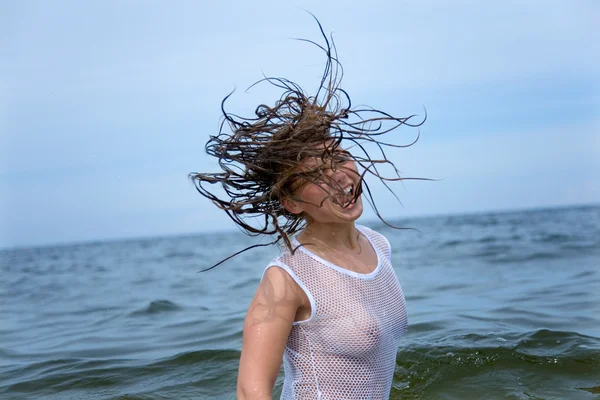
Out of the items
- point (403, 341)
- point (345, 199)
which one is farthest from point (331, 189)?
point (403, 341)

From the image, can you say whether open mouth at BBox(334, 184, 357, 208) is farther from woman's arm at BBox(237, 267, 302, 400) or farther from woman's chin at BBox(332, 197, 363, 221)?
woman's arm at BBox(237, 267, 302, 400)

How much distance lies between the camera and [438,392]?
16.6 feet

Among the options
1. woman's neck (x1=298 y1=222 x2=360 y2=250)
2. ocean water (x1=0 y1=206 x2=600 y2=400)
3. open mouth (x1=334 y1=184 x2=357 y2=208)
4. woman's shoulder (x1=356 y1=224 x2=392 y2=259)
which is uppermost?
open mouth (x1=334 y1=184 x2=357 y2=208)

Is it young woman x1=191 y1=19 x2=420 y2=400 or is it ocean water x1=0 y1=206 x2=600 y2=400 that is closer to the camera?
young woman x1=191 y1=19 x2=420 y2=400

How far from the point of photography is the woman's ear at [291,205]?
9.00 feet

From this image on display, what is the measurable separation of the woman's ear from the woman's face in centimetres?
2

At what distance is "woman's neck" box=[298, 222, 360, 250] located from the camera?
2811mm

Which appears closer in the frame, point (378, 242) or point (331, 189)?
point (331, 189)

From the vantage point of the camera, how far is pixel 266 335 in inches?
100

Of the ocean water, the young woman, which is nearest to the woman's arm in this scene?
the young woman

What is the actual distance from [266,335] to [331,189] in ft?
1.97

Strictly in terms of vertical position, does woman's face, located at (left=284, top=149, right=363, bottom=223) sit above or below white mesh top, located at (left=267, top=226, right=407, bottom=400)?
above

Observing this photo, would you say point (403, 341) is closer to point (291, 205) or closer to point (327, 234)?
point (327, 234)

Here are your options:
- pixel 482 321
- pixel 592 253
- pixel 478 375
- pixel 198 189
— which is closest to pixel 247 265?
pixel 592 253
